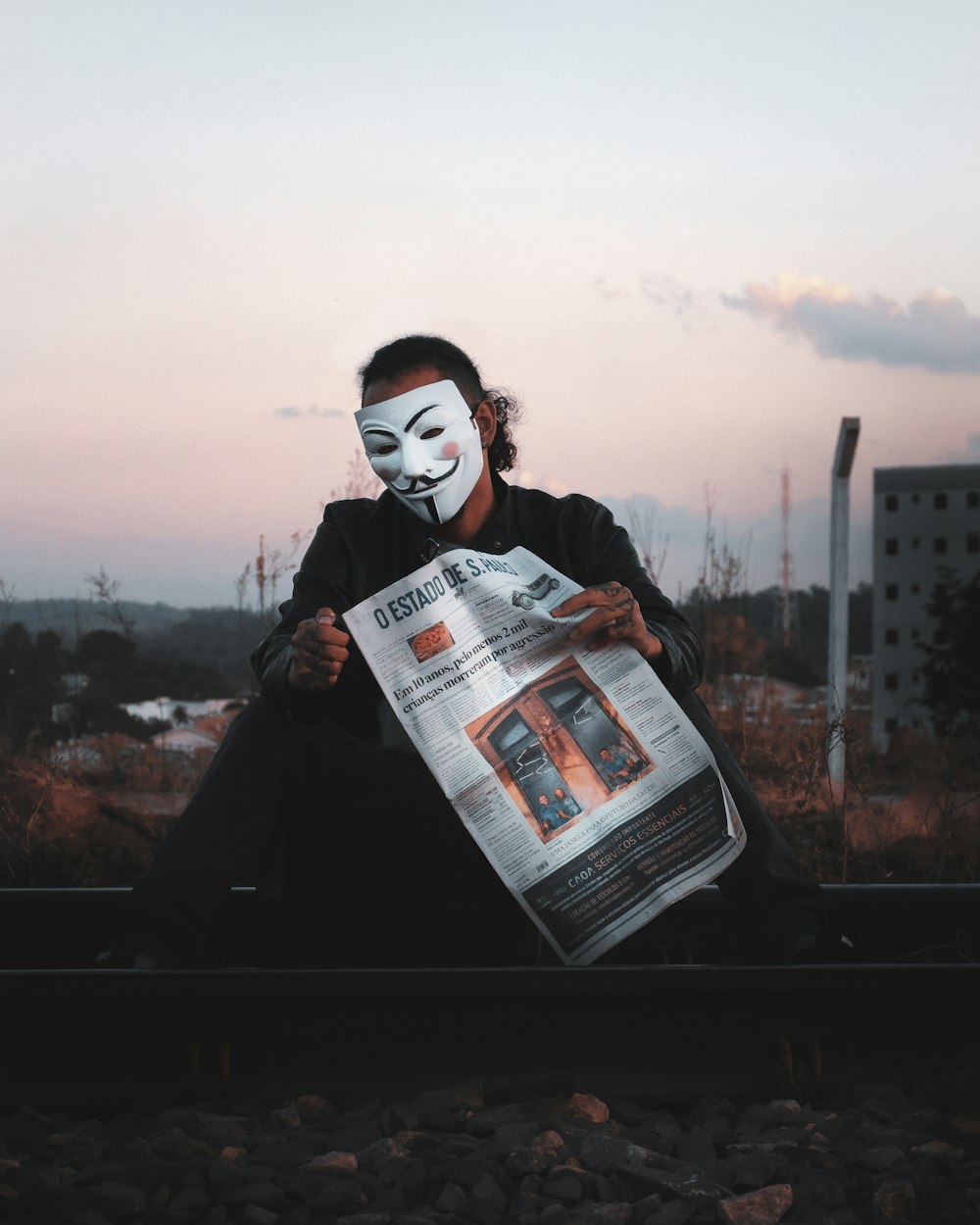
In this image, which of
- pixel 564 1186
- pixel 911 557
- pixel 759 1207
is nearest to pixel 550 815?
pixel 564 1186

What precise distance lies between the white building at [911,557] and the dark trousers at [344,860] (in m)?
8.72

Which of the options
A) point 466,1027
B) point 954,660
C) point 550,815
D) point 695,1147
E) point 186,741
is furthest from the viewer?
point 954,660

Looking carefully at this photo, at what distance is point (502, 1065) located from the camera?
223 cm

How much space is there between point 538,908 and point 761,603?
6906 millimetres

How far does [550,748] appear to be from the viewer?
251 centimetres

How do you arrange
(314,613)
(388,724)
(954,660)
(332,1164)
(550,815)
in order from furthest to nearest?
(954,660) → (314,613) → (388,724) → (550,815) → (332,1164)

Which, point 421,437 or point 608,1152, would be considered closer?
point 608,1152

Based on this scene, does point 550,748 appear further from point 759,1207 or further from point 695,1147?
point 759,1207

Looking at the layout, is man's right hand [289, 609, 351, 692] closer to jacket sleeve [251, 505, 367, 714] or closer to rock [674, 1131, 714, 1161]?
jacket sleeve [251, 505, 367, 714]

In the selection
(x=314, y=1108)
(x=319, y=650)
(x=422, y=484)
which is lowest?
(x=314, y=1108)

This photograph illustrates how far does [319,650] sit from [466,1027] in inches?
31.4

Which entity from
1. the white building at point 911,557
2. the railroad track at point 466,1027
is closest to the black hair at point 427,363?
the railroad track at point 466,1027

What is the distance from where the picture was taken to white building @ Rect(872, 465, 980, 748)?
1103 centimetres

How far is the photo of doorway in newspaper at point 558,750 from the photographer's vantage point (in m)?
2.47
